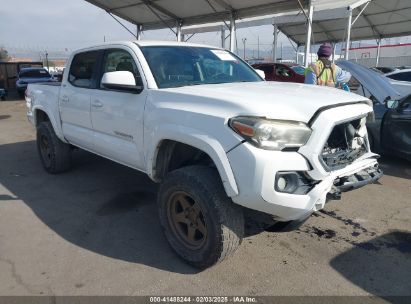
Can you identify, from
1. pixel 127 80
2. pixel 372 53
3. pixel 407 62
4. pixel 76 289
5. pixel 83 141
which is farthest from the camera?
pixel 372 53

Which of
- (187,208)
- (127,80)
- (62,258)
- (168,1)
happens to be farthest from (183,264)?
(168,1)

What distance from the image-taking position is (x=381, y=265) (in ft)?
10.6

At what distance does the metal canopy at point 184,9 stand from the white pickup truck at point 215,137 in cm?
938

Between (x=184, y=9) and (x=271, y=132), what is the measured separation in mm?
14223

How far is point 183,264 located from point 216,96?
4.86 ft

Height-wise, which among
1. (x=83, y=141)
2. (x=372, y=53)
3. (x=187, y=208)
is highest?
(x=372, y=53)

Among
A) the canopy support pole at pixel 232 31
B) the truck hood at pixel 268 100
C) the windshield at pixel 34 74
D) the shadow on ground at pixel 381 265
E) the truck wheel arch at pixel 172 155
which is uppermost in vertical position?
the canopy support pole at pixel 232 31

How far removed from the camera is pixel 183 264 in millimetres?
3285

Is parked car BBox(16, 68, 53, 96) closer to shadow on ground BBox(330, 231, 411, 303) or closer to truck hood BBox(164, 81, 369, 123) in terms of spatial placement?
truck hood BBox(164, 81, 369, 123)

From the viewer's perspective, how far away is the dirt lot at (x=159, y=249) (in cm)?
297

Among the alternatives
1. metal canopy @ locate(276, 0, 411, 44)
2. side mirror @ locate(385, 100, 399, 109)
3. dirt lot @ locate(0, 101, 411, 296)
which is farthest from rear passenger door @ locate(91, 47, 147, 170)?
metal canopy @ locate(276, 0, 411, 44)

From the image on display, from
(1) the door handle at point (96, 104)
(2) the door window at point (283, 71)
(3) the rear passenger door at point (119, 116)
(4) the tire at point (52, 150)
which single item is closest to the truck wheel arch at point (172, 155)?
(3) the rear passenger door at point (119, 116)

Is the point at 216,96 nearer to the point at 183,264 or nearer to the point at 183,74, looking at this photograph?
the point at 183,74

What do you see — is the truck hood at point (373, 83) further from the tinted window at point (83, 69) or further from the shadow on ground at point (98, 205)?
the tinted window at point (83, 69)
